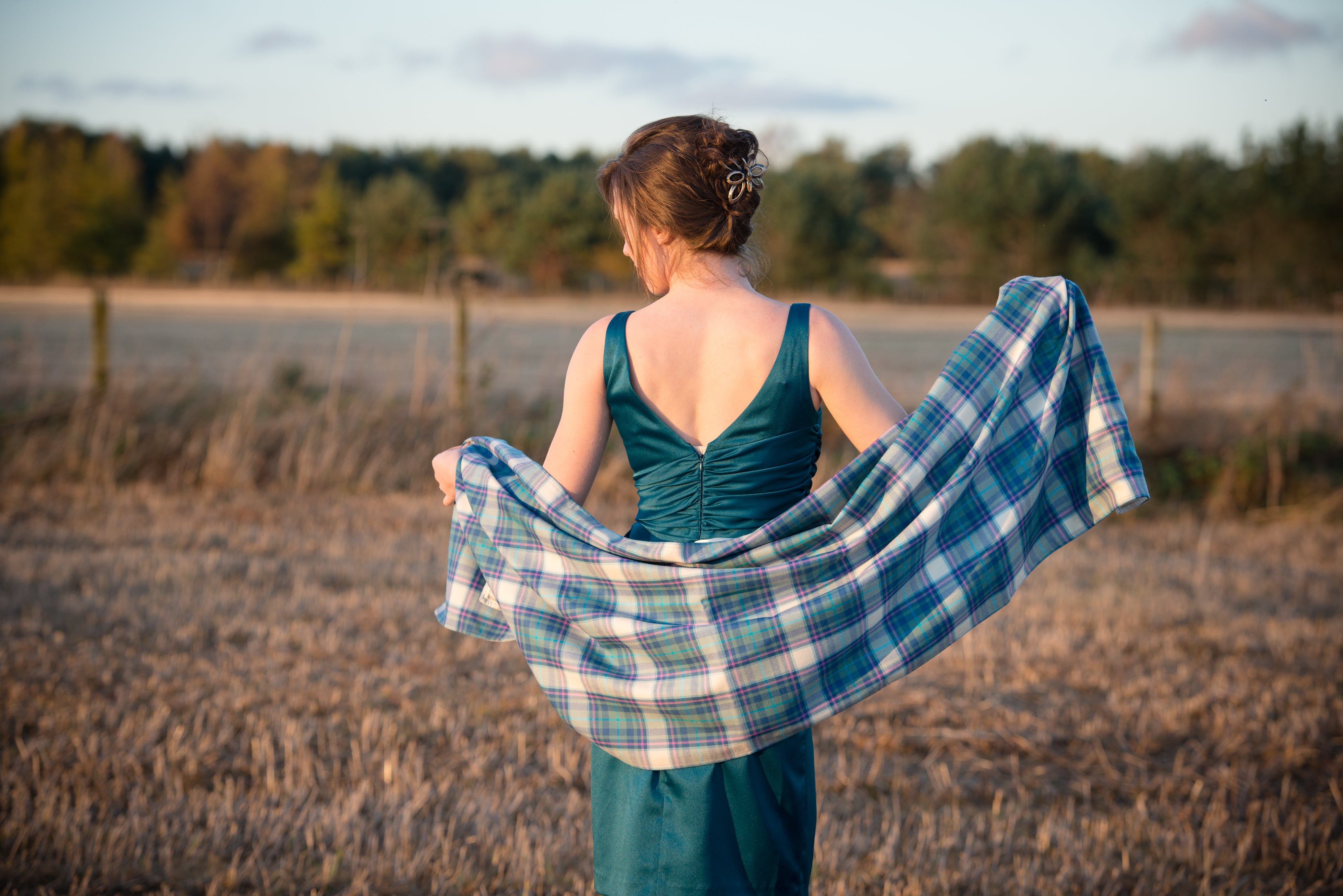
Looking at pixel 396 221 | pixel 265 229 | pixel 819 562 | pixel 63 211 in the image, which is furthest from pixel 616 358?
pixel 265 229

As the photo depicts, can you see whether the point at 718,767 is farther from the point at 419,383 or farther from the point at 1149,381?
the point at 1149,381

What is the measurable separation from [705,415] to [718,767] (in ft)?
2.36

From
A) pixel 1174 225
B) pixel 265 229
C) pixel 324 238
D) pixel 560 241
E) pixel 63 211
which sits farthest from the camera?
pixel 265 229

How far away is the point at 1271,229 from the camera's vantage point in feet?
140

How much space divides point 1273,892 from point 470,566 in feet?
9.52

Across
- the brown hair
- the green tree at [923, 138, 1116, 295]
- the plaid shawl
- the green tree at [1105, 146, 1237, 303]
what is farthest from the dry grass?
the green tree at [923, 138, 1116, 295]

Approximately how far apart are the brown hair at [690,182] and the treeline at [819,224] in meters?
32.0

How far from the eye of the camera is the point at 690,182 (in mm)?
1948

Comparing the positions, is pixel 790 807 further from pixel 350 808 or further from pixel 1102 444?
pixel 350 808


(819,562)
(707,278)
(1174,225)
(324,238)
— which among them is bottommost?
(819,562)

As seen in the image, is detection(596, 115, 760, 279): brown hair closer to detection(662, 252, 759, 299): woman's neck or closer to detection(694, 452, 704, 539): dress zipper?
detection(662, 252, 759, 299): woman's neck

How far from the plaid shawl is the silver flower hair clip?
570mm

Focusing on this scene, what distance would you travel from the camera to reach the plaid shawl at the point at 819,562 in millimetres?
1872

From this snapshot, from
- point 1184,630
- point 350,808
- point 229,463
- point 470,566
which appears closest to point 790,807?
point 470,566
